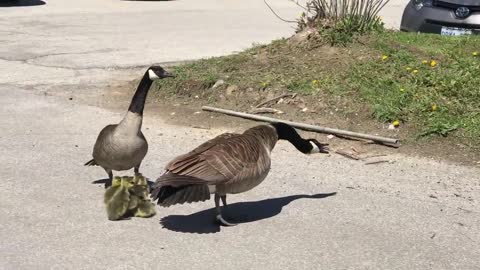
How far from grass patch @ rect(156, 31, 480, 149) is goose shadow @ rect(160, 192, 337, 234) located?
205 centimetres

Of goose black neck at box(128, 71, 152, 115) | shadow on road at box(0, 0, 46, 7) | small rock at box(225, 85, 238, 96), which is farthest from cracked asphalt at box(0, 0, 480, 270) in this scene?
shadow on road at box(0, 0, 46, 7)

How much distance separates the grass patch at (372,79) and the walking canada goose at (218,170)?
8.28 feet

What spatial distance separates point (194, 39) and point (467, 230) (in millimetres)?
Result: 10217

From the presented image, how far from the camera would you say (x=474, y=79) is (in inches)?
325

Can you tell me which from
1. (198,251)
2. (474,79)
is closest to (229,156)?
(198,251)

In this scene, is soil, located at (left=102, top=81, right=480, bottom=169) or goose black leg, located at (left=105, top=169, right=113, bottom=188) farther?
soil, located at (left=102, top=81, right=480, bottom=169)

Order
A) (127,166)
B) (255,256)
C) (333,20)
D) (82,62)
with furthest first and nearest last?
(82,62), (333,20), (127,166), (255,256)

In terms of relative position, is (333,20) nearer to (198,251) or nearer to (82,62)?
(82,62)

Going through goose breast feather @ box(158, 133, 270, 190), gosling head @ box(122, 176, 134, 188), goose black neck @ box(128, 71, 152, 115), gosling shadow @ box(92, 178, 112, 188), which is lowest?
gosling shadow @ box(92, 178, 112, 188)

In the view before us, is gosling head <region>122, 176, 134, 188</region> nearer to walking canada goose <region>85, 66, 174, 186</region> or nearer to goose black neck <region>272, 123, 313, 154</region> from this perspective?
walking canada goose <region>85, 66, 174, 186</region>

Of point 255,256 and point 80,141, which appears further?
point 80,141

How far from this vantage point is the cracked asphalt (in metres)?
4.90

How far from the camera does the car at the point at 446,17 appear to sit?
11227 millimetres

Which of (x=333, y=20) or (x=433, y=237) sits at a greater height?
(x=333, y=20)
